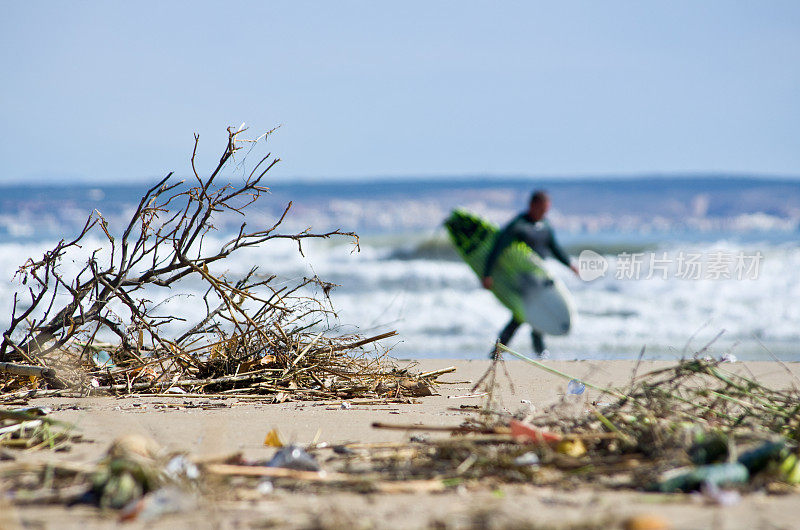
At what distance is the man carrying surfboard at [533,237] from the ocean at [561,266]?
38 centimetres

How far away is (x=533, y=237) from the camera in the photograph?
6.83 meters

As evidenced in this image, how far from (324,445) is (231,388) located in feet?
3.85

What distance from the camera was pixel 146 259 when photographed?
31.3 ft

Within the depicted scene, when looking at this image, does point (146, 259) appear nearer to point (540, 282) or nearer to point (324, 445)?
point (540, 282)

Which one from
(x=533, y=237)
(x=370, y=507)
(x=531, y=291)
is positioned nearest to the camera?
(x=370, y=507)

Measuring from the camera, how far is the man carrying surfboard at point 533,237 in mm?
6664

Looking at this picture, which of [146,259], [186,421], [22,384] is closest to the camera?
[186,421]

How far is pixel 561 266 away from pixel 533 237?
782 centimetres

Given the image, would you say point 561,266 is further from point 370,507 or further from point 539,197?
point 370,507

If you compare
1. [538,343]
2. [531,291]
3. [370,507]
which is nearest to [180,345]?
[370,507]

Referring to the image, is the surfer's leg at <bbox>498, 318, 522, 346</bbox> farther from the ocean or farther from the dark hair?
the dark hair

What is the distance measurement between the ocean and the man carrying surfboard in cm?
38

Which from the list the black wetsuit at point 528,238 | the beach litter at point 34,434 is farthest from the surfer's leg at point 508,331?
the beach litter at point 34,434

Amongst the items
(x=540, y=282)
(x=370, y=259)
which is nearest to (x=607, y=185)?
(x=370, y=259)
